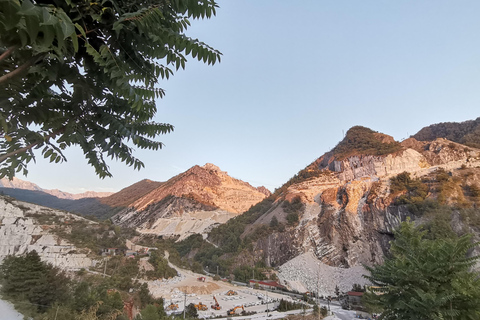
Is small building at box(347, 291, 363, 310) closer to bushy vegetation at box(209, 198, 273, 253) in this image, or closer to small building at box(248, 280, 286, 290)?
small building at box(248, 280, 286, 290)

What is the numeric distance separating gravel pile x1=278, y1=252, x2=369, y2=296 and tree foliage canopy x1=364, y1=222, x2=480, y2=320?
39141 millimetres

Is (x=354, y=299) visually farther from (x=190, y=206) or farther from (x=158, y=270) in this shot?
(x=190, y=206)

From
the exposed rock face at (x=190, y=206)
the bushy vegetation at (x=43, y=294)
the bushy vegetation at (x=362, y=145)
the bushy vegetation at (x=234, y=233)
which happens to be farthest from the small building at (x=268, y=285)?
the bushy vegetation at (x=362, y=145)

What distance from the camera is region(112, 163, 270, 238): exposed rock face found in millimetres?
87938

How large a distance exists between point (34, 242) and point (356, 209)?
182 ft

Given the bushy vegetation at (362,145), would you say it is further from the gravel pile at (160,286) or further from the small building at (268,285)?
the gravel pile at (160,286)

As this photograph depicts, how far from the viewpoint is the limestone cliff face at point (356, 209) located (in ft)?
157

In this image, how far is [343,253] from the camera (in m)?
49.0

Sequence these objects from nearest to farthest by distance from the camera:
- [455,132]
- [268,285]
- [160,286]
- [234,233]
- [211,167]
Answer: [160,286], [268,285], [234,233], [455,132], [211,167]

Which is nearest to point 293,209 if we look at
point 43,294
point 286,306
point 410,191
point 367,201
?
point 367,201

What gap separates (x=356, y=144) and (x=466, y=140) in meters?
28.0

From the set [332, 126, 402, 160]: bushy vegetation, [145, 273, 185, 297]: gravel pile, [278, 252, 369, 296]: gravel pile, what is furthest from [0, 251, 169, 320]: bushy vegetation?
[332, 126, 402, 160]: bushy vegetation

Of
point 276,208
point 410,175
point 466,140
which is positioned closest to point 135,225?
point 276,208

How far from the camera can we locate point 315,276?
45.4 metres
